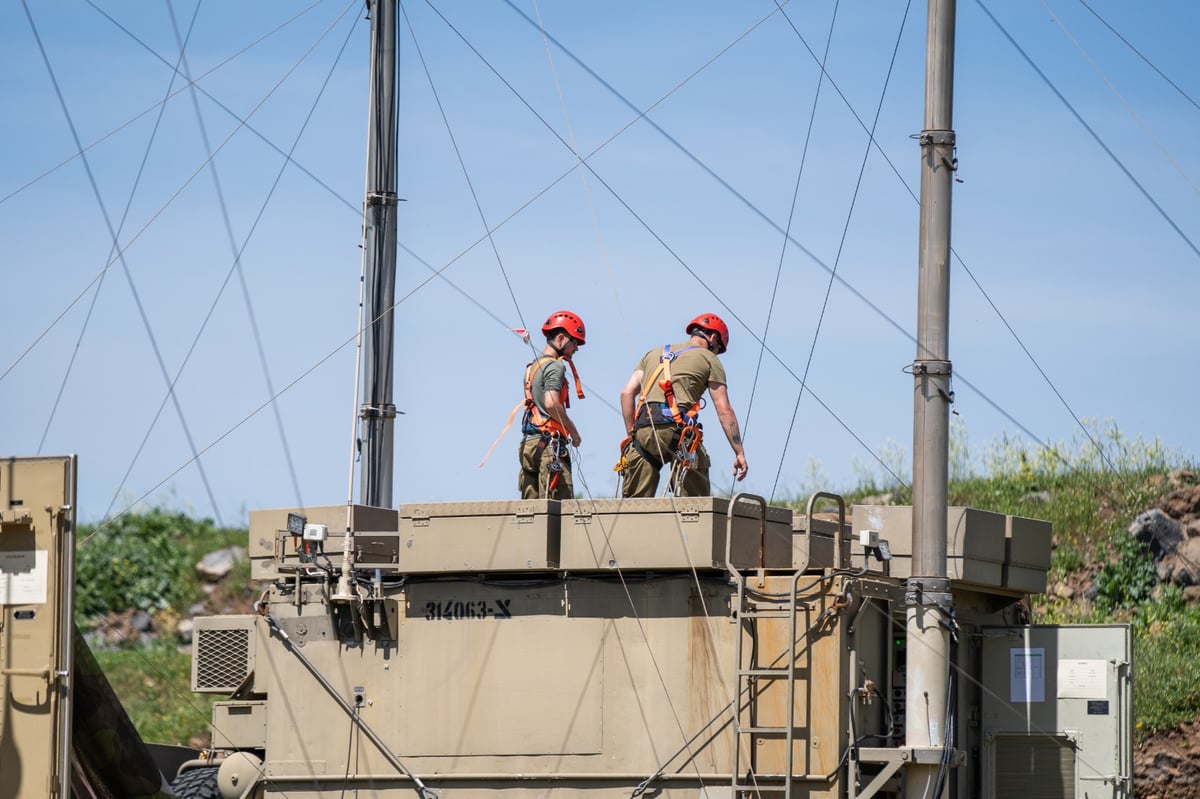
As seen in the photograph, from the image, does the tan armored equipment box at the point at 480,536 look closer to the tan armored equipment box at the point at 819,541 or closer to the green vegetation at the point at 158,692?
the tan armored equipment box at the point at 819,541

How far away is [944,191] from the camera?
38.9 feet

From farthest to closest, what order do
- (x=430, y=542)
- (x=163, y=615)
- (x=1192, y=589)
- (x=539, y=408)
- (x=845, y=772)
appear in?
1. (x=163, y=615)
2. (x=1192, y=589)
3. (x=539, y=408)
4. (x=430, y=542)
5. (x=845, y=772)

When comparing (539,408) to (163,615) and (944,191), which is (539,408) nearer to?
(944,191)

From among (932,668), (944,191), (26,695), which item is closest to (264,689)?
(26,695)

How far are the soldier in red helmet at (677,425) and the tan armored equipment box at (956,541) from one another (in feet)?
4.01

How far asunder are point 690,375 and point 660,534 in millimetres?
1689

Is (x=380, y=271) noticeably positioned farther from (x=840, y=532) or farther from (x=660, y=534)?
(x=840, y=532)

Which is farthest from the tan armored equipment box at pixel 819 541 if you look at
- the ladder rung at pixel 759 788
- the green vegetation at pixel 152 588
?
the green vegetation at pixel 152 588

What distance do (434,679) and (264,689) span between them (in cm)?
168

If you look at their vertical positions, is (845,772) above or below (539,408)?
below

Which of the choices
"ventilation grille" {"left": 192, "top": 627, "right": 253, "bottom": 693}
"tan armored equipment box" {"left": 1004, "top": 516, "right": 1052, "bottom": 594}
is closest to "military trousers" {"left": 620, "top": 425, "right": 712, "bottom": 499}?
"tan armored equipment box" {"left": 1004, "top": 516, "right": 1052, "bottom": 594}

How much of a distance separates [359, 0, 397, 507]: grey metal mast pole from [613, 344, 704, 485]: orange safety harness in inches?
162

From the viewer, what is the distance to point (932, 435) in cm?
1161

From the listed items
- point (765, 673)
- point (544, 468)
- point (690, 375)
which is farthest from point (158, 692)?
point (765, 673)
